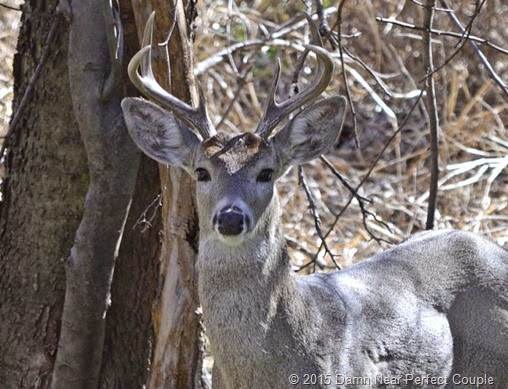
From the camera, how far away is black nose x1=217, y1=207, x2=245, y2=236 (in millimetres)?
3822

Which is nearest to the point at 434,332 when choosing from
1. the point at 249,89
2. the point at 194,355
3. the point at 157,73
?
the point at 194,355

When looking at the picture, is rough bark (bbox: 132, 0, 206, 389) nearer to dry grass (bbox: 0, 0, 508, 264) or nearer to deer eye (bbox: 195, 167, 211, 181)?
deer eye (bbox: 195, 167, 211, 181)

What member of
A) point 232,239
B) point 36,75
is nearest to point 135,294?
point 36,75

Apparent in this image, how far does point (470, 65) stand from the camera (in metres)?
9.75

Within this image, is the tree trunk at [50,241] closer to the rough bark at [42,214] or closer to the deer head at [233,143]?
the rough bark at [42,214]

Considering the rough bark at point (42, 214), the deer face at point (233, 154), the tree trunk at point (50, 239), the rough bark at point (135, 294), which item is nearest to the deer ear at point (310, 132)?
the deer face at point (233, 154)

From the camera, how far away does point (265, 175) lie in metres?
4.19

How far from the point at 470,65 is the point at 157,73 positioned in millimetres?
5571

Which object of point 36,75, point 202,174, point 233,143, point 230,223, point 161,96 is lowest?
point 230,223

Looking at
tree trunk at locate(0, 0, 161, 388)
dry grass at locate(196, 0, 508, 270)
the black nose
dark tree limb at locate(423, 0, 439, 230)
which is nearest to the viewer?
the black nose

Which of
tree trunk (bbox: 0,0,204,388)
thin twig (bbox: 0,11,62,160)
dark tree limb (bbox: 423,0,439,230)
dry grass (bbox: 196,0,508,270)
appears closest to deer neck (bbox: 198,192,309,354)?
tree trunk (bbox: 0,0,204,388)

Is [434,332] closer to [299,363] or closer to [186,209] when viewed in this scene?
[299,363]

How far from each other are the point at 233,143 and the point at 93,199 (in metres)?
1.09

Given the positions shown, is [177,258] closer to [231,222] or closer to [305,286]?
[305,286]
